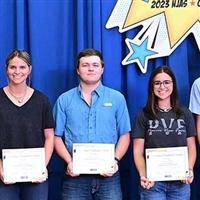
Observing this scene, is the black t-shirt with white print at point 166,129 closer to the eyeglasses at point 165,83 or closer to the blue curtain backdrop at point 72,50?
the eyeglasses at point 165,83

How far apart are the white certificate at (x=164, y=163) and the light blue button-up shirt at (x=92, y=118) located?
0.25 metres

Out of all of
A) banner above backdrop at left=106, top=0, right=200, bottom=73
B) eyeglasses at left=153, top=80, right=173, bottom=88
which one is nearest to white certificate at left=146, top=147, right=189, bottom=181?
eyeglasses at left=153, top=80, right=173, bottom=88

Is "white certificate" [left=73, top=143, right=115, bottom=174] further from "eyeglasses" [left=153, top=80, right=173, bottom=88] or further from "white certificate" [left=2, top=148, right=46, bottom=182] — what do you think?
"eyeglasses" [left=153, top=80, right=173, bottom=88]

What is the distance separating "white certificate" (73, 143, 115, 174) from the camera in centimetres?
209

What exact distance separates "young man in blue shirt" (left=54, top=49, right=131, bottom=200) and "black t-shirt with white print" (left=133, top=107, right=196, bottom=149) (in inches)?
4.5

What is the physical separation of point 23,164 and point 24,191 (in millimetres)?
161

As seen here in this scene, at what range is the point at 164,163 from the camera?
6.81 ft

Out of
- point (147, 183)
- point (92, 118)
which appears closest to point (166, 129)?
point (147, 183)

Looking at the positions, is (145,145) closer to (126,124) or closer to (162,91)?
(126,124)

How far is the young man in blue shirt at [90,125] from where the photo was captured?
2.17 meters

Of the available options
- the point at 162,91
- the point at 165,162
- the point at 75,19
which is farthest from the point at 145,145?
the point at 75,19

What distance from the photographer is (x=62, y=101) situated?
227 centimetres

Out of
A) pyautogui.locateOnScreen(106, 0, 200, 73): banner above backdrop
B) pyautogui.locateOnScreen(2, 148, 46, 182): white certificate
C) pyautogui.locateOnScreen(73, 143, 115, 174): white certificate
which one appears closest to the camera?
pyautogui.locateOnScreen(2, 148, 46, 182): white certificate

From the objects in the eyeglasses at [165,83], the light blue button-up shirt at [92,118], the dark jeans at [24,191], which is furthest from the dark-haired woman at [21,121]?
the eyeglasses at [165,83]
